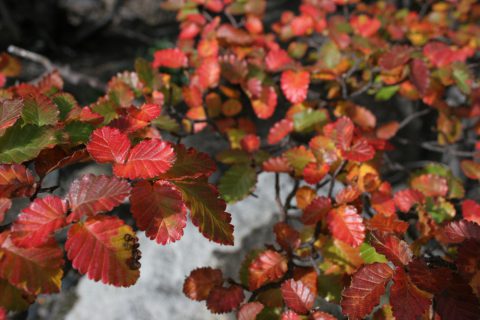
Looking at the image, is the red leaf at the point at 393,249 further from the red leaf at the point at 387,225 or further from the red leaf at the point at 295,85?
the red leaf at the point at 295,85

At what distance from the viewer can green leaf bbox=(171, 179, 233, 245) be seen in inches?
29.5

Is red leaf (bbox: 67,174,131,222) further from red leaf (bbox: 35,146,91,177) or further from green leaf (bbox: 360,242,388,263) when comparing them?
green leaf (bbox: 360,242,388,263)

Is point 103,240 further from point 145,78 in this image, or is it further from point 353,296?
point 145,78

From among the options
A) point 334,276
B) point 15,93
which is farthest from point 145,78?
point 334,276

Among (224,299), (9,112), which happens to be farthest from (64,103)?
(224,299)

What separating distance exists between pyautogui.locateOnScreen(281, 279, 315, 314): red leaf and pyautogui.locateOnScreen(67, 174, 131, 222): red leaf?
1.59ft

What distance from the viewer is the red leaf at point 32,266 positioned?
25.2 inches

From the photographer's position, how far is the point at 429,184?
127cm

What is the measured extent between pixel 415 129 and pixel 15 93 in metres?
1.81

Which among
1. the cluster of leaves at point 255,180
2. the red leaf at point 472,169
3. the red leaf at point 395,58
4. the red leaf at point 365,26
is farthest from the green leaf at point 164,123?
the red leaf at point 365,26

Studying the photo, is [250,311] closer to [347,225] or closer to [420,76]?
[347,225]

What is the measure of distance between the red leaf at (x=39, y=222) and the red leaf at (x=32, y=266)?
0.02 metres

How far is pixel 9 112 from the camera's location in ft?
2.58

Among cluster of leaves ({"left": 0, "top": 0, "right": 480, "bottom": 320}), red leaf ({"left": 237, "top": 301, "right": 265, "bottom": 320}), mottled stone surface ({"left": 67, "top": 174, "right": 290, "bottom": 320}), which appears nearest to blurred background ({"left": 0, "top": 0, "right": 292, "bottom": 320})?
mottled stone surface ({"left": 67, "top": 174, "right": 290, "bottom": 320})
